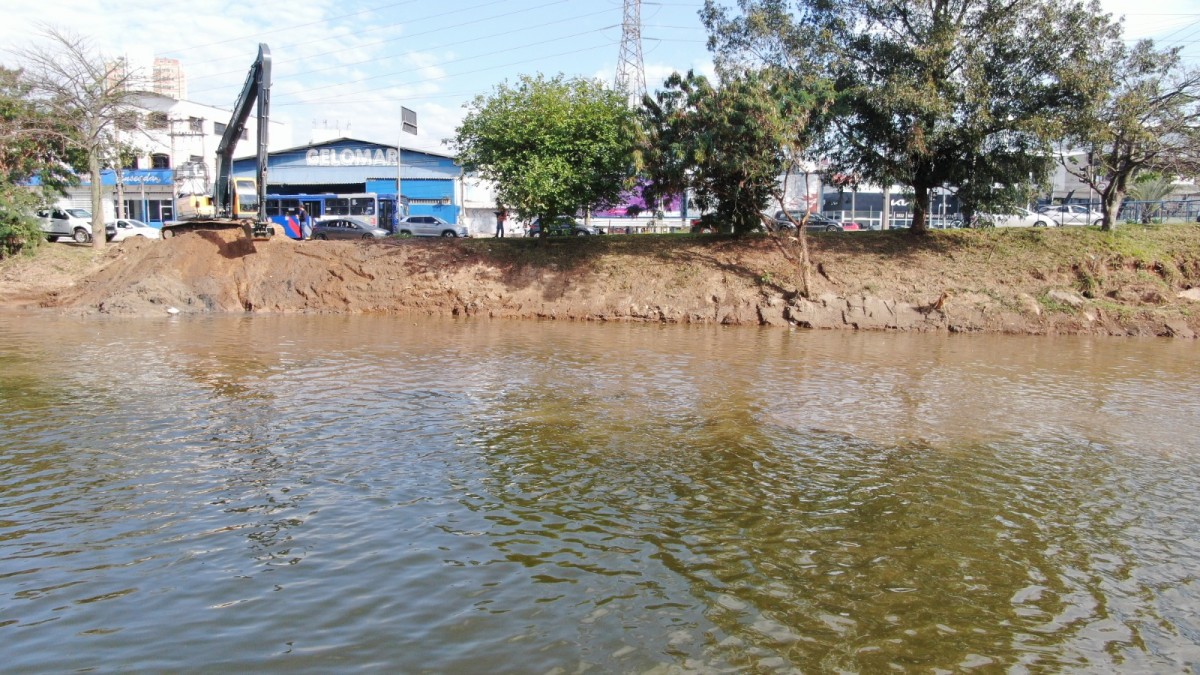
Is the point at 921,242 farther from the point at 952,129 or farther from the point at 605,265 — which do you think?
the point at 605,265

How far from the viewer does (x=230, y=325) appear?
993 inches

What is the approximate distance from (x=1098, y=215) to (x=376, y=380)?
133 feet

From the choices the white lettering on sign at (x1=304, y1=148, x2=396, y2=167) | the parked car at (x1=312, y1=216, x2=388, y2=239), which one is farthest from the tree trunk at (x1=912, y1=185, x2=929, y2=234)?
the white lettering on sign at (x1=304, y1=148, x2=396, y2=167)

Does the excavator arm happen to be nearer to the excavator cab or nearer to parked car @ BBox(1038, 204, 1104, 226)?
the excavator cab

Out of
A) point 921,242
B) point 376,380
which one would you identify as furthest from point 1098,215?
point 376,380

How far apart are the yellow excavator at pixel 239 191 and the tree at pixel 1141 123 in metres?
25.1

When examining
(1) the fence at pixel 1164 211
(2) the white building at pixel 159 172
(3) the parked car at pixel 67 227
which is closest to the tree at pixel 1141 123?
(1) the fence at pixel 1164 211

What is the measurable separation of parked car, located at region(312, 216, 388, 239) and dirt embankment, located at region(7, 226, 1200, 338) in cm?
1087

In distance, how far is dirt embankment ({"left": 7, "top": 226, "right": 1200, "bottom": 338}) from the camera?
2644cm

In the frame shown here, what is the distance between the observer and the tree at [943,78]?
86.8 ft

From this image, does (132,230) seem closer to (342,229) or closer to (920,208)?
(342,229)

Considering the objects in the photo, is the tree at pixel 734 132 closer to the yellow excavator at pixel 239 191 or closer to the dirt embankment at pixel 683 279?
the dirt embankment at pixel 683 279

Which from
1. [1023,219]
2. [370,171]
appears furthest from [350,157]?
[1023,219]

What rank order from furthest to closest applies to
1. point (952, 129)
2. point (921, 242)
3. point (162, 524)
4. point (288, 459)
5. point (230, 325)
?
1. point (921, 242)
2. point (952, 129)
3. point (230, 325)
4. point (288, 459)
5. point (162, 524)
